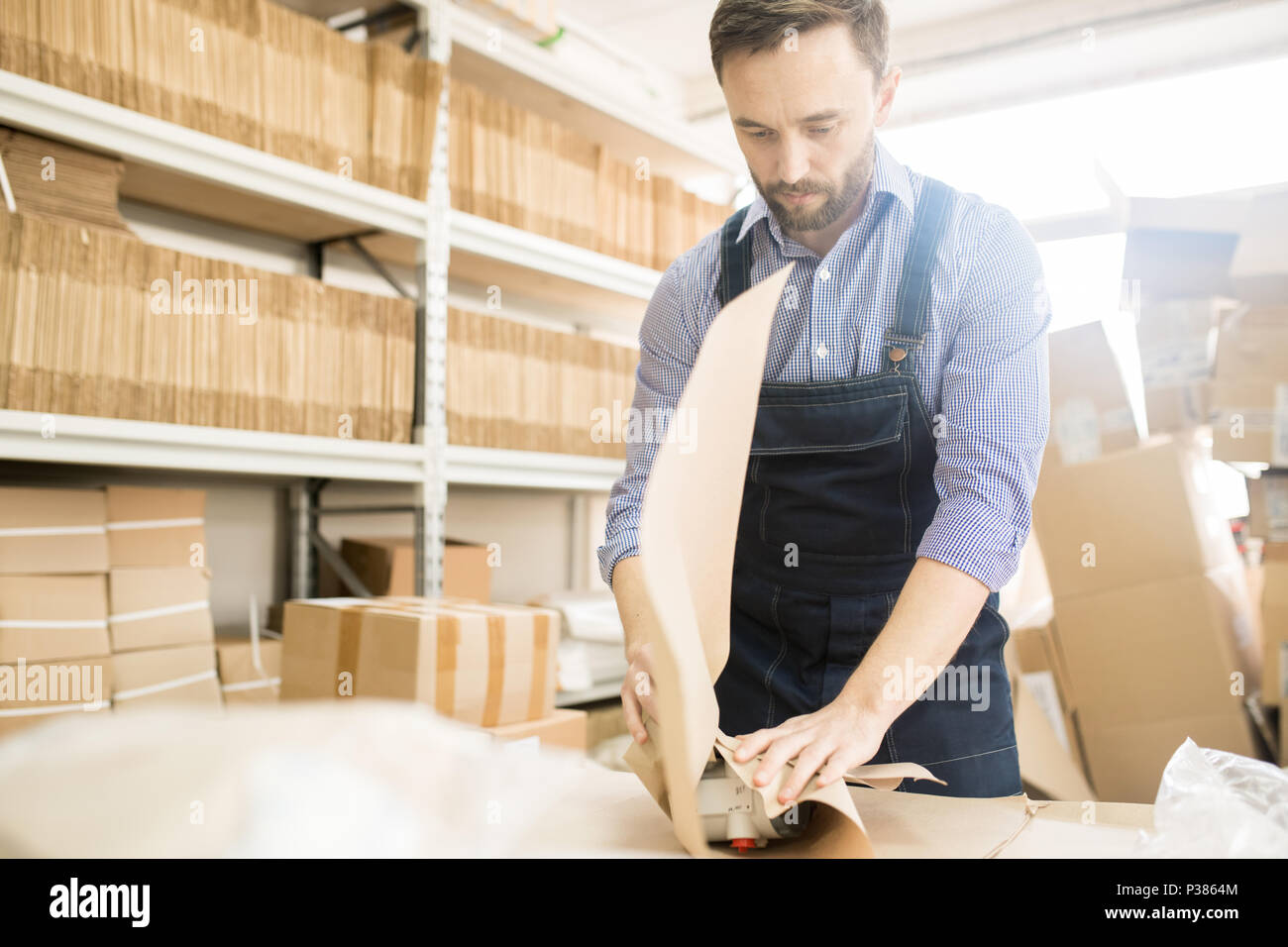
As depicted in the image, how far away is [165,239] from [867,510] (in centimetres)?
162

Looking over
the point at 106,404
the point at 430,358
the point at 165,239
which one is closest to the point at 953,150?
the point at 430,358

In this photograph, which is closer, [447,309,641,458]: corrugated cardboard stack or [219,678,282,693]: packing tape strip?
[219,678,282,693]: packing tape strip

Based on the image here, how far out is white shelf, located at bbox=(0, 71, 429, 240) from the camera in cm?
138

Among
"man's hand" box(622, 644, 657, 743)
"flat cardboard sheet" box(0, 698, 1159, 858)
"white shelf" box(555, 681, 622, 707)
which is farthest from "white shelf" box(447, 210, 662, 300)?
"flat cardboard sheet" box(0, 698, 1159, 858)

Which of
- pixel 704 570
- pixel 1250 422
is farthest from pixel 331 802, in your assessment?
pixel 1250 422

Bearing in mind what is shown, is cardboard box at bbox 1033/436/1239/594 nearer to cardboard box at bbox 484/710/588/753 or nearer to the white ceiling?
cardboard box at bbox 484/710/588/753

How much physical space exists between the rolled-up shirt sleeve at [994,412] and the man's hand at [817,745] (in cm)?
18

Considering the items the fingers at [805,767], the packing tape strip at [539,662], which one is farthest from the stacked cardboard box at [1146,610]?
the fingers at [805,767]

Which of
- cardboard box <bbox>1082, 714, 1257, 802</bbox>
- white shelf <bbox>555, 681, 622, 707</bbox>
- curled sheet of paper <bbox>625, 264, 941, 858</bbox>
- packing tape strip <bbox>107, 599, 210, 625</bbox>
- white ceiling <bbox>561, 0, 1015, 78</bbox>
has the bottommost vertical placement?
cardboard box <bbox>1082, 714, 1257, 802</bbox>

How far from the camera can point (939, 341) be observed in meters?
0.94

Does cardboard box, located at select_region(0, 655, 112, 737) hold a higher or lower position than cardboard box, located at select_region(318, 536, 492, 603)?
lower

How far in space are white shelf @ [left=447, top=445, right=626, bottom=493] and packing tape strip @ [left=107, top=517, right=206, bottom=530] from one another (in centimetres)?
51

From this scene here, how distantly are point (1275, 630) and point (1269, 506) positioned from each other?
0.27 m

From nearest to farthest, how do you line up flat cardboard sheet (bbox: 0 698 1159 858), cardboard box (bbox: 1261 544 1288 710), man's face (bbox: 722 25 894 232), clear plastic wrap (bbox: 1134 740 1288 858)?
flat cardboard sheet (bbox: 0 698 1159 858), clear plastic wrap (bbox: 1134 740 1288 858), man's face (bbox: 722 25 894 232), cardboard box (bbox: 1261 544 1288 710)
